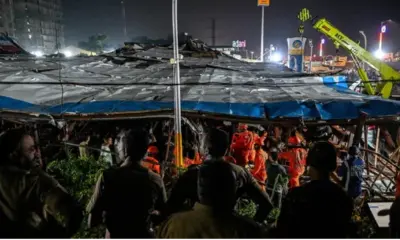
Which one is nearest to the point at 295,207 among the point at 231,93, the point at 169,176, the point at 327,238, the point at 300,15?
the point at 327,238

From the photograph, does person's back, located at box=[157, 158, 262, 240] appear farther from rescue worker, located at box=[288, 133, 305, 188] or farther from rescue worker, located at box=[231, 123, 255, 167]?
rescue worker, located at box=[231, 123, 255, 167]

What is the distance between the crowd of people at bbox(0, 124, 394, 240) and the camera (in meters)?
2.15

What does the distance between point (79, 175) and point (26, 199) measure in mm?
2838

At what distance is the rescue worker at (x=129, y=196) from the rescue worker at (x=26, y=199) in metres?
0.34

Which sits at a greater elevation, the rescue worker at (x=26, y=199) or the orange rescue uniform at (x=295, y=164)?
the rescue worker at (x=26, y=199)

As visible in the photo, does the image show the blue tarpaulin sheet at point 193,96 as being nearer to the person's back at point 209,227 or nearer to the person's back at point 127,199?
the person's back at point 127,199

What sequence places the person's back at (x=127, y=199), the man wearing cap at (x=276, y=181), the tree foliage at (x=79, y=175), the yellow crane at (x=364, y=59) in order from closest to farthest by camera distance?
1. the person's back at (x=127, y=199)
2. the tree foliage at (x=79, y=175)
3. the man wearing cap at (x=276, y=181)
4. the yellow crane at (x=364, y=59)

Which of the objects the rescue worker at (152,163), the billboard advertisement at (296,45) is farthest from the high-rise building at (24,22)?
the rescue worker at (152,163)

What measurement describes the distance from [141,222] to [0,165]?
1155 mm

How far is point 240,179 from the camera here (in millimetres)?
3150

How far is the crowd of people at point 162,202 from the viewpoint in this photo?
7.06ft

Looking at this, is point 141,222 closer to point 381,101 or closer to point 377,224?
point 377,224

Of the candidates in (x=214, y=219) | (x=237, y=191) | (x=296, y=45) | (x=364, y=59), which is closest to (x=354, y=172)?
(x=237, y=191)

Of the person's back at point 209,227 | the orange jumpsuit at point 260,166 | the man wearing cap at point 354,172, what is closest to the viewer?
the person's back at point 209,227
